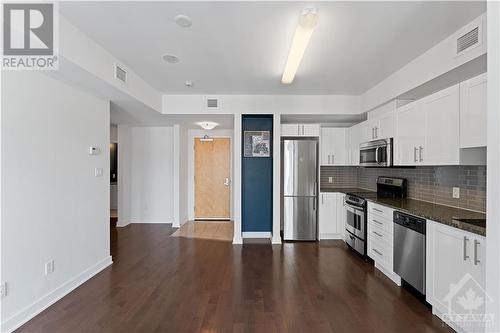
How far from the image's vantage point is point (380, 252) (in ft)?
11.5

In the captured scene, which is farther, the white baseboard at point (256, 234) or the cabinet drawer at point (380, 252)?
the white baseboard at point (256, 234)

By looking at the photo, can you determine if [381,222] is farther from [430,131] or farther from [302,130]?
[302,130]

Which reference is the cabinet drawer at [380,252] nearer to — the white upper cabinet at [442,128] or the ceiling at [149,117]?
the white upper cabinet at [442,128]

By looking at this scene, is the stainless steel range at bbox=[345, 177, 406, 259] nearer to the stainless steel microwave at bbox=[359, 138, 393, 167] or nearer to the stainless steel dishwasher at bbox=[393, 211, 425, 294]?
the stainless steel microwave at bbox=[359, 138, 393, 167]

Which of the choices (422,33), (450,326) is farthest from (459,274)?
(422,33)

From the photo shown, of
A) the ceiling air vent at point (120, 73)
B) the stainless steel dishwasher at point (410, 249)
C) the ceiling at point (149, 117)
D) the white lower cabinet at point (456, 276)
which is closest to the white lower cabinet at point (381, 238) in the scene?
the stainless steel dishwasher at point (410, 249)

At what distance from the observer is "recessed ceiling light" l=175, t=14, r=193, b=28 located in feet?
7.50

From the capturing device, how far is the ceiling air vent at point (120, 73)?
10.5ft

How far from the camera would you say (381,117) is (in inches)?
158

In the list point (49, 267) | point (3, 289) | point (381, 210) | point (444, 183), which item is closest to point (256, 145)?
point (381, 210)

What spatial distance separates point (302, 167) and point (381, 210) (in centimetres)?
181

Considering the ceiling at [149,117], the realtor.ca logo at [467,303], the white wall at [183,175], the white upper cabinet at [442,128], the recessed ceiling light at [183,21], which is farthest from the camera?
the white wall at [183,175]

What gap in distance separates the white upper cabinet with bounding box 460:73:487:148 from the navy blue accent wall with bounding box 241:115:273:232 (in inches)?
123

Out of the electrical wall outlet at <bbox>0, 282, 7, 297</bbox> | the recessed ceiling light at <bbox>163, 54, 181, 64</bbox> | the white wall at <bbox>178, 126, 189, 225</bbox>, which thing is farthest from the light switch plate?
the white wall at <bbox>178, 126, 189, 225</bbox>
